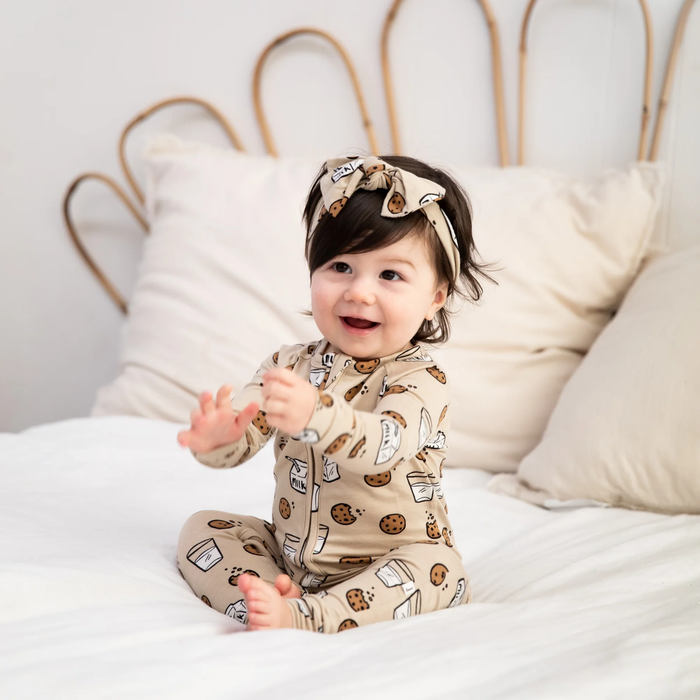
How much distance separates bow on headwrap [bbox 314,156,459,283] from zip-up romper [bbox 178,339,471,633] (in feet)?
0.45

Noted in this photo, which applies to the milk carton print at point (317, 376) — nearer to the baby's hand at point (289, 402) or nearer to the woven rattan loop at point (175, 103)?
the baby's hand at point (289, 402)

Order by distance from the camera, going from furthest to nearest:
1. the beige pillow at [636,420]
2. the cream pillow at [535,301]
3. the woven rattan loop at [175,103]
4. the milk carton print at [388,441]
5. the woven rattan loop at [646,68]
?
the woven rattan loop at [175,103]
the woven rattan loop at [646,68]
the cream pillow at [535,301]
the beige pillow at [636,420]
the milk carton print at [388,441]

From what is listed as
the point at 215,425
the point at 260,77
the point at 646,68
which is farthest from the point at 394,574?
the point at 260,77

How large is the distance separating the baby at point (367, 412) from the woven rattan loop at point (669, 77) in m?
0.83

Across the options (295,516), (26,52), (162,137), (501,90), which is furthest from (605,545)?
(26,52)

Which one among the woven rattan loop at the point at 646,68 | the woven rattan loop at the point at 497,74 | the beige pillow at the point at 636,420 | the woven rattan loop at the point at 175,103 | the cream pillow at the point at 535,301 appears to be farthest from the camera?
the woven rattan loop at the point at 175,103

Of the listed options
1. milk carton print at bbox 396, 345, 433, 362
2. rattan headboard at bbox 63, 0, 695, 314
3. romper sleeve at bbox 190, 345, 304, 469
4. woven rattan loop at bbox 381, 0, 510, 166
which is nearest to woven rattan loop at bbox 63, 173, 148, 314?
rattan headboard at bbox 63, 0, 695, 314

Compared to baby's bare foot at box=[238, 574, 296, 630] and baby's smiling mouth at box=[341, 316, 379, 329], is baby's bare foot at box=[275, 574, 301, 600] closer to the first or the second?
baby's bare foot at box=[238, 574, 296, 630]

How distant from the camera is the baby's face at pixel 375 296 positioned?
76 centimetres

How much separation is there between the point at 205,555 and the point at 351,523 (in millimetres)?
158

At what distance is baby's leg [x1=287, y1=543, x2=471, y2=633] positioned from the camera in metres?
0.66

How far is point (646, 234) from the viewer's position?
1.37 meters

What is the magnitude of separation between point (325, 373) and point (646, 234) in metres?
0.85

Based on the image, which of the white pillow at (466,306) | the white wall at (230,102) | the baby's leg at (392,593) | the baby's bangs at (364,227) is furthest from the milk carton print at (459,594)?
the white wall at (230,102)
